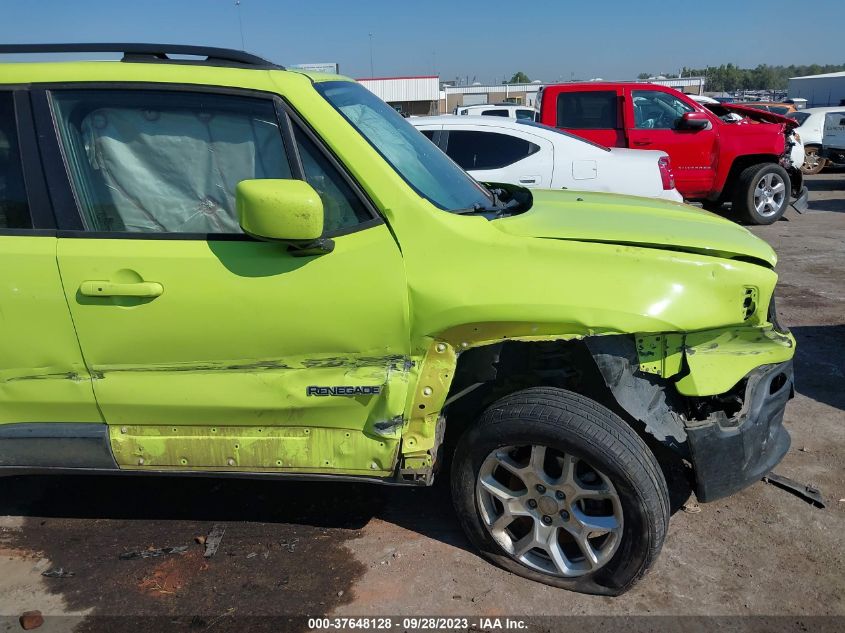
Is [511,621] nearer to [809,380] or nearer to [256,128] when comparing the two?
[256,128]

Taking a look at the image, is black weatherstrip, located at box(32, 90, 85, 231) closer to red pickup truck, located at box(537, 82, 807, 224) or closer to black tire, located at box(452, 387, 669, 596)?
black tire, located at box(452, 387, 669, 596)

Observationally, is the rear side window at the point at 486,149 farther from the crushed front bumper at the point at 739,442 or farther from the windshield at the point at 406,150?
the crushed front bumper at the point at 739,442

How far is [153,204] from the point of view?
8.76ft

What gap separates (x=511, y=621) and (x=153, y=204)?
2143mm

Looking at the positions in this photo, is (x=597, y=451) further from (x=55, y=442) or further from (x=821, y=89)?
(x=821, y=89)

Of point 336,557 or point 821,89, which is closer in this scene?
point 336,557

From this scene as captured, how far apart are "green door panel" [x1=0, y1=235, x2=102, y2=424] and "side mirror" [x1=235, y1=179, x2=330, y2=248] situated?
84 cm

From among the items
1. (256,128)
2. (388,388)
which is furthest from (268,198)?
(388,388)

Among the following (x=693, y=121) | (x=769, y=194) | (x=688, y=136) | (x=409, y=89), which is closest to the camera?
(x=693, y=121)

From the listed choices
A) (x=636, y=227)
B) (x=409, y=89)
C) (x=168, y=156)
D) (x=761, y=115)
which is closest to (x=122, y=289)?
(x=168, y=156)

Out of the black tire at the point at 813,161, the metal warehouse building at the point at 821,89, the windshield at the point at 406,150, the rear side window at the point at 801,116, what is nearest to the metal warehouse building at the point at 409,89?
the metal warehouse building at the point at 821,89

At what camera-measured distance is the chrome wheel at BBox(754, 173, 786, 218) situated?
33.8 ft

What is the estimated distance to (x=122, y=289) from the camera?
8.28 ft

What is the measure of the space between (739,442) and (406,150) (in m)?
1.80
